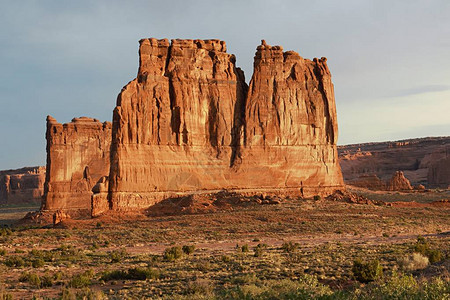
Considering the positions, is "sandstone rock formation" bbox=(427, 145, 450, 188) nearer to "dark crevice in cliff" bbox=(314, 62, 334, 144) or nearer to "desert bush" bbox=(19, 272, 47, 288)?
"dark crevice in cliff" bbox=(314, 62, 334, 144)

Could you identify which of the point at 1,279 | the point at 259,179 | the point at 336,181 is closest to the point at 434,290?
the point at 1,279

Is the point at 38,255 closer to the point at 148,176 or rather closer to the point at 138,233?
the point at 138,233

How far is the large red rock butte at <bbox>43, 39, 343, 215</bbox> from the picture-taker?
1802 inches

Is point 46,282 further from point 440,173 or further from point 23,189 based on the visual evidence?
point 23,189

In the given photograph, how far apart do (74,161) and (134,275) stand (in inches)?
2096

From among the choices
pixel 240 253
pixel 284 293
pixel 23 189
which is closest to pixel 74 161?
pixel 240 253

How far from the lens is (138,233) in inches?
1383

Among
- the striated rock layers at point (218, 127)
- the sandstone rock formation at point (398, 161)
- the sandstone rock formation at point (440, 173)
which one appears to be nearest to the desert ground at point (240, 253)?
the striated rock layers at point (218, 127)

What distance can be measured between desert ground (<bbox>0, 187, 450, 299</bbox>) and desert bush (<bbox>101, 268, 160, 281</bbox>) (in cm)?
3

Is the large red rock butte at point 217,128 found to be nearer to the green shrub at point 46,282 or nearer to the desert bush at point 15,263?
the desert bush at point 15,263

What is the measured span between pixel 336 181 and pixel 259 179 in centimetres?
820

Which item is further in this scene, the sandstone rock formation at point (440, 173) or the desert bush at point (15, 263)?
the sandstone rock formation at point (440, 173)

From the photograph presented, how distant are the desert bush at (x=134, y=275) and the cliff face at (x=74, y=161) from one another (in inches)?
1867

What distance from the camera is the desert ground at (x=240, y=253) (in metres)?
13.8
